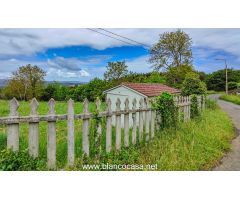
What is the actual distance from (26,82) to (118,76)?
143 cm

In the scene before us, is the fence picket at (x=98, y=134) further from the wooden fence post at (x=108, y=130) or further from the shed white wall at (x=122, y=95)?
the shed white wall at (x=122, y=95)

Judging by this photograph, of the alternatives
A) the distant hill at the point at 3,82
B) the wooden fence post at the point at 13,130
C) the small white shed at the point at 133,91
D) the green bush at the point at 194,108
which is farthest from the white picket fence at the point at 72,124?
the green bush at the point at 194,108

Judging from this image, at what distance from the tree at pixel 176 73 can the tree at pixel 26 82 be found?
260 centimetres

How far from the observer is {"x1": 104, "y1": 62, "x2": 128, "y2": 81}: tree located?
14.8 feet

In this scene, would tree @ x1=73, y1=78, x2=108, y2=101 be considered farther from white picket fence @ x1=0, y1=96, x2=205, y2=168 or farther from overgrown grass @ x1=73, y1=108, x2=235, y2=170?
overgrown grass @ x1=73, y1=108, x2=235, y2=170

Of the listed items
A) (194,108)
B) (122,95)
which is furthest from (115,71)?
(194,108)

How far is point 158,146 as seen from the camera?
5.52 m

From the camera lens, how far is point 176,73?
6.01 metres

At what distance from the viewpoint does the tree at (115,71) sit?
14.8 feet

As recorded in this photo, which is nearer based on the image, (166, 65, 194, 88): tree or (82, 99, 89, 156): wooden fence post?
(82, 99, 89, 156): wooden fence post

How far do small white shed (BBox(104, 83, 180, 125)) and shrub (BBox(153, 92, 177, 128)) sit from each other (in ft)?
0.71

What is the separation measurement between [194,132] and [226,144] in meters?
0.69

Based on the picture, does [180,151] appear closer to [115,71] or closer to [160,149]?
[160,149]

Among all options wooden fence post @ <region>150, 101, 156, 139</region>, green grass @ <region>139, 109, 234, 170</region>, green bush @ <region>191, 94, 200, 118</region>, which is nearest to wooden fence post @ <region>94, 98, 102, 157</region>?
green grass @ <region>139, 109, 234, 170</region>
